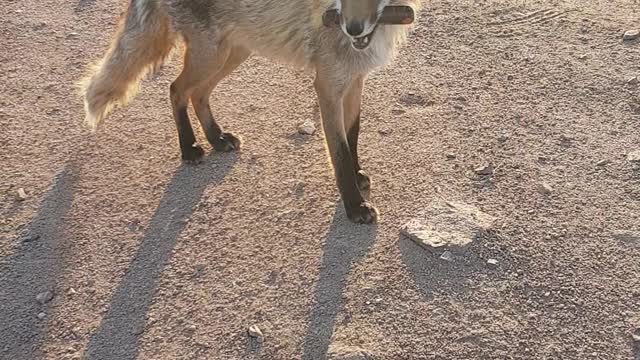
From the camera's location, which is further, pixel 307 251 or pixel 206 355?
pixel 307 251

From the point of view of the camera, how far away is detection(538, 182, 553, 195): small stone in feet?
15.3

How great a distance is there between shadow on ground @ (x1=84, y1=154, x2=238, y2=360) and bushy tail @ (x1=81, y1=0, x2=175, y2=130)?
2.27ft

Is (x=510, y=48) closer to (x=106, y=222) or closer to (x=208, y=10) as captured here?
(x=208, y=10)

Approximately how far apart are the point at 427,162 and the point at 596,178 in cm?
111

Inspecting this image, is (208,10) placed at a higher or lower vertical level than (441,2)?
higher

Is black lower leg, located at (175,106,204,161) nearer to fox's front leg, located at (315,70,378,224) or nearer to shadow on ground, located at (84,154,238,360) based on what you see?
shadow on ground, located at (84,154,238,360)

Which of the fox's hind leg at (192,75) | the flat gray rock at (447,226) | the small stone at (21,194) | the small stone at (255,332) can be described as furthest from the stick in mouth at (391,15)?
the small stone at (21,194)

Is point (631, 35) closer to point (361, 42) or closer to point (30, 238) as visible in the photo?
point (361, 42)

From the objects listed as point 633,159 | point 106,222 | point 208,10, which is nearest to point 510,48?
point 633,159

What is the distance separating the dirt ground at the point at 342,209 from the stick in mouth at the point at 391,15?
1.23m

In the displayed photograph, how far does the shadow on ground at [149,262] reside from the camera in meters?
3.87

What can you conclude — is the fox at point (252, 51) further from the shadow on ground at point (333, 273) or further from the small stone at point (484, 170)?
the small stone at point (484, 170)

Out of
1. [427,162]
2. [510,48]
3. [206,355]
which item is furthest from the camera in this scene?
[510,48]

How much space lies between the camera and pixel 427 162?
5.05 m
